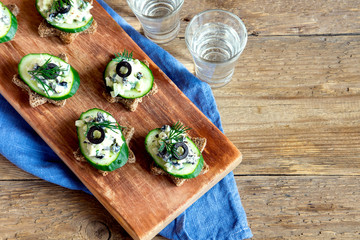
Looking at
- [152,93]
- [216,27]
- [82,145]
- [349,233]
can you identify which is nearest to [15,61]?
[82,145]

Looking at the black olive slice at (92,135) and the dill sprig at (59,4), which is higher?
the dill sprig at (59,4)

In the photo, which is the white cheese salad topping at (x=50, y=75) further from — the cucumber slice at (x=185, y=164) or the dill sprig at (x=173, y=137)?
the dill sprig at (x=173, y=137)

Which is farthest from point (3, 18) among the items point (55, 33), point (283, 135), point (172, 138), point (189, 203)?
point (283, 135)

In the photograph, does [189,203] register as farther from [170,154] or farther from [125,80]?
[125,80]

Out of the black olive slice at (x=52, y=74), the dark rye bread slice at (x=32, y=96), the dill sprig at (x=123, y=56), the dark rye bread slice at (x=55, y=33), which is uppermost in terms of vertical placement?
the dark rye bread slice at (x=55, y=33)

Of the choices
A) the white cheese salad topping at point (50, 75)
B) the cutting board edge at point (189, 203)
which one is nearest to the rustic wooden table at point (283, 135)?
the cutting board edge at point (189, 203)
